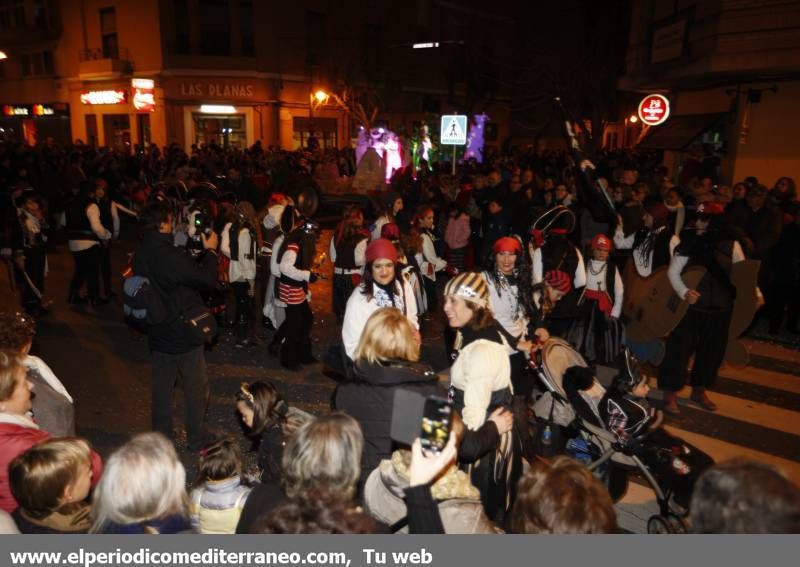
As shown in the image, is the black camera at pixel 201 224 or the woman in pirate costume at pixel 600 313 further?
the woman in pirate costume at pixel 600 313

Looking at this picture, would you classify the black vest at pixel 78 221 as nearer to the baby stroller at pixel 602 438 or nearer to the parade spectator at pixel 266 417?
the parade spectator at pixel 266 417

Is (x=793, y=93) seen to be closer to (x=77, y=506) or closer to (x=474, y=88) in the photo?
(x=77, y=506)

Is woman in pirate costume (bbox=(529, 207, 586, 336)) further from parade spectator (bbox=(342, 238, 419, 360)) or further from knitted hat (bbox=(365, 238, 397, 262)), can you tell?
knitted hat (bbox=(365, 238, 397, 262))

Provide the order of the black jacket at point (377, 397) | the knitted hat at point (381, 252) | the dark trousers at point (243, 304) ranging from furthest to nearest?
the dark trousers at point (243, 304)
the knitted hat at point (381, 252)
the black jacket at point (377, 397)

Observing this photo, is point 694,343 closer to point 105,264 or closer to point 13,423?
point 13,423

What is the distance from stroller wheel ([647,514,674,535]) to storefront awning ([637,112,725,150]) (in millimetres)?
12721

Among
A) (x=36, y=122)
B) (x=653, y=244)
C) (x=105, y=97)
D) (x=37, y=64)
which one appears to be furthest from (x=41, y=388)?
(x=37, y=64)

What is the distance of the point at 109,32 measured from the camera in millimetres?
30641

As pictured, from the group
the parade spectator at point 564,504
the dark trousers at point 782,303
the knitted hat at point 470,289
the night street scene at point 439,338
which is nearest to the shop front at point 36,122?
the night street scene at point 439,338

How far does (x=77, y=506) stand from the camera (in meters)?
2.56

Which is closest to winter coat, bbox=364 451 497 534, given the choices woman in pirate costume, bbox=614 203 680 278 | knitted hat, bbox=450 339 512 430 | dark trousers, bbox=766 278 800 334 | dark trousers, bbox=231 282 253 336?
knitted hat, bbox=450 339 512 430

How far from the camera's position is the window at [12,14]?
3547 centimetres

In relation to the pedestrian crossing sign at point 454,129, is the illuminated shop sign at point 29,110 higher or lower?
higher

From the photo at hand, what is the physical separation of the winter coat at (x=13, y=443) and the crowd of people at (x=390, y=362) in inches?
0.5
